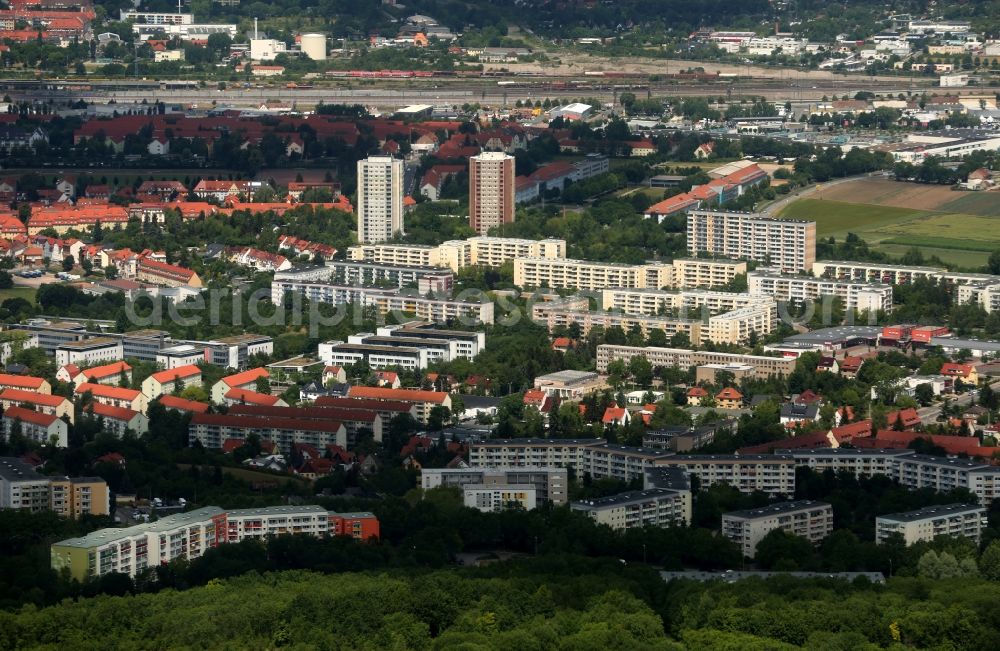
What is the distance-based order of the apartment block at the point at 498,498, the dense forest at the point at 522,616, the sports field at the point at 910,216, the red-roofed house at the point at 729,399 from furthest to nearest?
the sports field at the point at 910,216 → the red-roofed house at the point at 729,399 → the apartment block at the point at 498,498 → the dense forest at the point at 522,616

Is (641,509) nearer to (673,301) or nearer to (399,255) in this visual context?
(673,301)

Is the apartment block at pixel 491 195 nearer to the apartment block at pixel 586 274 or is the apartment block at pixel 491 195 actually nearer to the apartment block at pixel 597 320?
the apartment block at pixel 586 274

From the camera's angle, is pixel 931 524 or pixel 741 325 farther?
pixel 741 325

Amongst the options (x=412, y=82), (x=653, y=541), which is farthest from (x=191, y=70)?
(x=653, y=541)

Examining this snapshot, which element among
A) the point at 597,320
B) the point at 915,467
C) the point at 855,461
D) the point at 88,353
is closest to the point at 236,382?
the point at 88,353

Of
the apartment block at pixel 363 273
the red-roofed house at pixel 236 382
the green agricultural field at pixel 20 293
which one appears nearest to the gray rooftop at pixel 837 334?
the apartment block at pixel 363 273

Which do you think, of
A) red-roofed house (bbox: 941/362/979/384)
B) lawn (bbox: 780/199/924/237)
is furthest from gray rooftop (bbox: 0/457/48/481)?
lawn (bbox: 780/199/924/237)
